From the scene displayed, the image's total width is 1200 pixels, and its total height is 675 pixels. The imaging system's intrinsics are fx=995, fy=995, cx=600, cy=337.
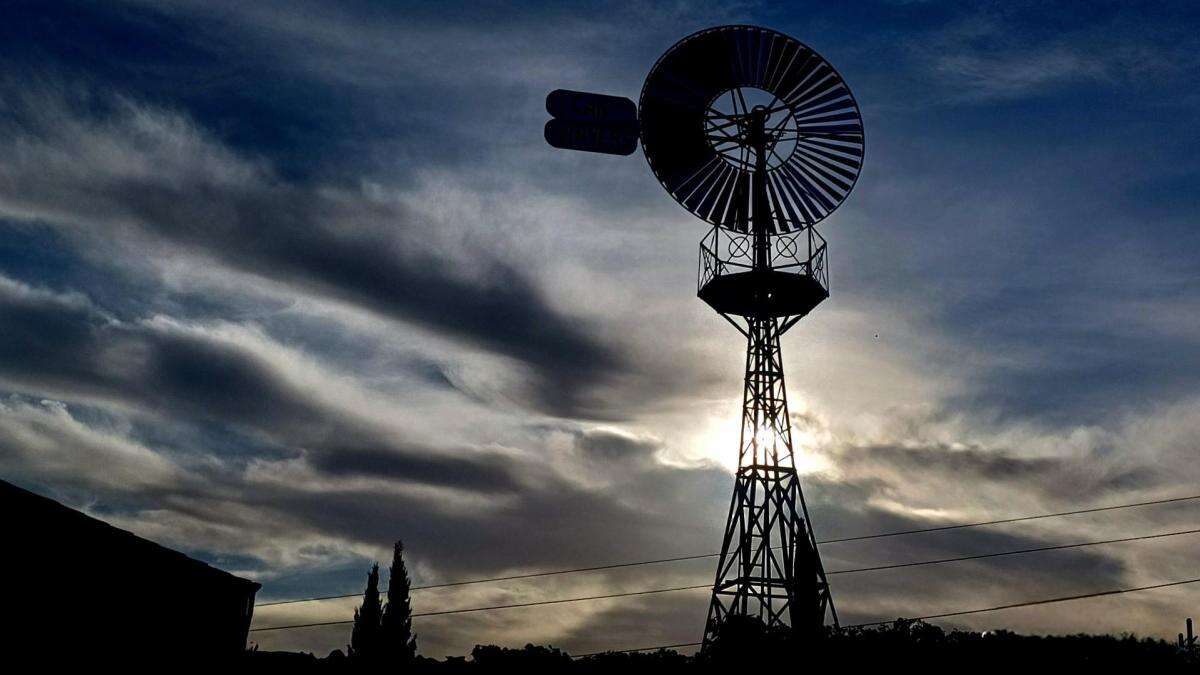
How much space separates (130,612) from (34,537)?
4.09 meters

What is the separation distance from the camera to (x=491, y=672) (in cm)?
3216

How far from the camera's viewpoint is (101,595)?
2959 cm

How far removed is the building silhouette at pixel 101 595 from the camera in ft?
89.9

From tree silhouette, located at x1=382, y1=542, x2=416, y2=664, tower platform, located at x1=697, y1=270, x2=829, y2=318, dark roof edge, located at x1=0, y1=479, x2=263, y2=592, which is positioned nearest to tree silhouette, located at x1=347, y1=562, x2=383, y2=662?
tree silhouette, located at x1=382, y1=542, x2=416, y2=664

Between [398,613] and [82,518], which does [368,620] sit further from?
[82,518]

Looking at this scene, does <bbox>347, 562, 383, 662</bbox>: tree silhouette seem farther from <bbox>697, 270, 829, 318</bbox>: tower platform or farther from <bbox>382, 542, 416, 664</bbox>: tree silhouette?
<bbox>697, 270, 829, 318</bbox>: tower platform

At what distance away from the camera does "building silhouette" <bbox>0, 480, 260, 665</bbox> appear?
27.4 meters

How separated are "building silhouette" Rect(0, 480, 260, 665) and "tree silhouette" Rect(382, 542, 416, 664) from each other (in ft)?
33.7

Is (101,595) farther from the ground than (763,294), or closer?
closer

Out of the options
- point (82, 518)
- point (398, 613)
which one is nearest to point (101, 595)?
point (82, 518)

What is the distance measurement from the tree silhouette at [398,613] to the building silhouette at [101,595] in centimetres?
1027

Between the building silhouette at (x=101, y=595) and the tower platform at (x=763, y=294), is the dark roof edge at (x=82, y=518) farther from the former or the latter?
the tower platform at (x=763, y=294)

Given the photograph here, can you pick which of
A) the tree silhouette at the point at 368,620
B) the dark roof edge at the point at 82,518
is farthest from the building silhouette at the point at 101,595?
the tree silhouette at the point at 368,620

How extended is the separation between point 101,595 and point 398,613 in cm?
1764
